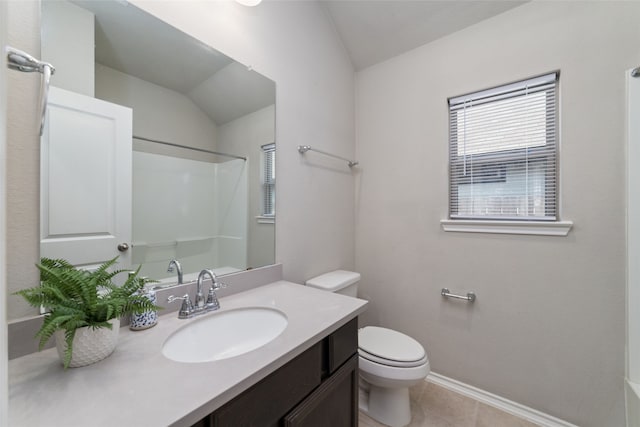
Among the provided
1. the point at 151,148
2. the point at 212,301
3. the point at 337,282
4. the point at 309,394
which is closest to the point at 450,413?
the point at 337,282

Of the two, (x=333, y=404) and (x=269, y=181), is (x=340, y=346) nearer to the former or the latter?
(x=333, y=404)

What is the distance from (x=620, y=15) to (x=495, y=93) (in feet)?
1.75

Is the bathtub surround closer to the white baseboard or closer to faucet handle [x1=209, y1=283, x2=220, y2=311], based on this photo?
the white baseboard

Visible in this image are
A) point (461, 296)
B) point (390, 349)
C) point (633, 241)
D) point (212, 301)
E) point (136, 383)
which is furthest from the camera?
point (461, 296)

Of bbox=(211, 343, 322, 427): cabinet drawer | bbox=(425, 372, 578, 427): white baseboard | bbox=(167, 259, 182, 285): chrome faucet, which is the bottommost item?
bbox=(425, 372, 578, 427): white baseboard

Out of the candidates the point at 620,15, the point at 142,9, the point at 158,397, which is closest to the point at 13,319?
the point at 158,397

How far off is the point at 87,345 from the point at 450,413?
1.81 meters

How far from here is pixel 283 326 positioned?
0.92 m

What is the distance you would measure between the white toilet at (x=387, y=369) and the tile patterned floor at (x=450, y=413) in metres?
0.07

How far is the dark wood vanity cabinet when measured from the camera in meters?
Answer: 0.60

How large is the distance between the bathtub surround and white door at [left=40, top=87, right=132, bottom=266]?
160 cm

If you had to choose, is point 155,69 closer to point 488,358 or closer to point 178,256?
point 178,256

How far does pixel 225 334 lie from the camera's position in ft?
3.08

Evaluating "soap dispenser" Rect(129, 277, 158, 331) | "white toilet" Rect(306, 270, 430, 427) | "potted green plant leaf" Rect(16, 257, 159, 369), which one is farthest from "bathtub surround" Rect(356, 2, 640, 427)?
"potted green plant leaf" Rect(16, 257, 159, 369)
